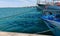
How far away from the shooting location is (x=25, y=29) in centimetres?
217

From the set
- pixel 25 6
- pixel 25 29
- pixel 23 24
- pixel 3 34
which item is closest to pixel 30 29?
pixel 25 29

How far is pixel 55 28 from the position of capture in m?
1.48

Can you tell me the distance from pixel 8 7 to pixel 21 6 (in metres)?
0.46

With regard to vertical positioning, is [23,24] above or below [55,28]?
below

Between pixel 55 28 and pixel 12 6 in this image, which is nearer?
pixel 55 28

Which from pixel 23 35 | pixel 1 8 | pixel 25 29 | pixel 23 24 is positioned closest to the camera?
pixel 23 35

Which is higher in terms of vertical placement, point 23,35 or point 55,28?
point 55,28

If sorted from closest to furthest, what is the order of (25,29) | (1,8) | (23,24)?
1. (25,29)
2. (23,24)
3. (1,8)

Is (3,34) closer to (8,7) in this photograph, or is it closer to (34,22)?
(34,22)

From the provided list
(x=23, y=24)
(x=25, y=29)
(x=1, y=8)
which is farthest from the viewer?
(x=1, y=8)

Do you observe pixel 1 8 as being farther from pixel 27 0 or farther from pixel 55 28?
pixel 55 28

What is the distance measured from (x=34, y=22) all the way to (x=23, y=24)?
0.74ft

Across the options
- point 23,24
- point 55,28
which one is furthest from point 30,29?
point 55,28

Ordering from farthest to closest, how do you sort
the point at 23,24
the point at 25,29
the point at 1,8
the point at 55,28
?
1. the point at 1,8
2. the point at 23,24
3. the point at 25,29
4. the point at 55,28
